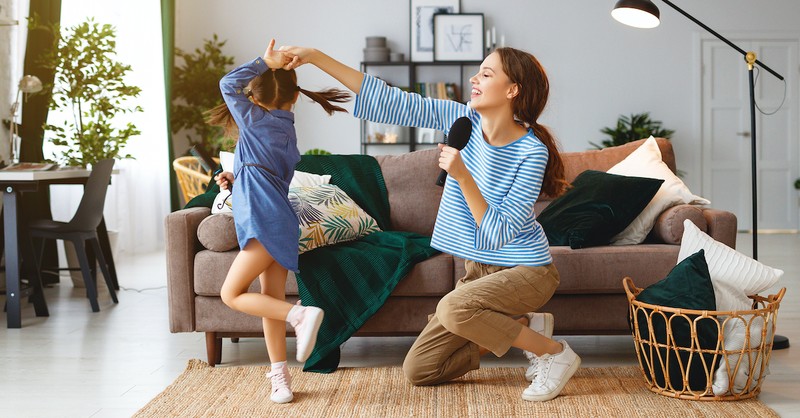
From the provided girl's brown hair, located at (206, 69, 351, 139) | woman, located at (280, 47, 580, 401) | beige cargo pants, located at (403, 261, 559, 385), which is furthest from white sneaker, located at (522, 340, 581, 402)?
girl's brown hair, located at (206, 69, 351, 139)

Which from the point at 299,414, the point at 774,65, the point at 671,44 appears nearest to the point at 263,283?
the point at 299,414

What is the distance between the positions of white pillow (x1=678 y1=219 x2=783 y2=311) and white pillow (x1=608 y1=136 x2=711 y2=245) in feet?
1.37

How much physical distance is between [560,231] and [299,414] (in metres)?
1.25

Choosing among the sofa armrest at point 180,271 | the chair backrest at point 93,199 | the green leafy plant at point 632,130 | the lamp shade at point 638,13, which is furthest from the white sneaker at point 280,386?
the green leafy plant at point 632,130

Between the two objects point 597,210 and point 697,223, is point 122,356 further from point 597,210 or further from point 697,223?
point 697,223

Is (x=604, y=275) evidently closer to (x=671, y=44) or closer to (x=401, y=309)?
(x=401, y=309)

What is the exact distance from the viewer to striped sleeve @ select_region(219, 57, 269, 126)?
2371mm

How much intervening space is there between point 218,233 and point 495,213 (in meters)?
1.06

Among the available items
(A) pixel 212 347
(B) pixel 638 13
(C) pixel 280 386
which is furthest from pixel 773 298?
(A) pixel 212 347

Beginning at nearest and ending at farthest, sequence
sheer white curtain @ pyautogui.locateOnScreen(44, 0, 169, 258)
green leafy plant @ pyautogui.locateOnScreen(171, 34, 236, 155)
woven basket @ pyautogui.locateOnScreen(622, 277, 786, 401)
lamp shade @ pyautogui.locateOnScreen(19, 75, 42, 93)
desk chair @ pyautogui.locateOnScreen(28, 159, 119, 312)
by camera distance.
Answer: woven basket @ pyautogui.locateOnScreen(622, 277, 786, 401) → desk chair @ pyautogui.locateOnScreen(28, 159, 119, 312) → lamp shade @ pyautogui.locateOnScreen(19, 75, 42, 93) → sheer white curtain @ pyautogui.locateOnScreen(44, 0, 169, 258) → green leafy plant @ pyautogui.locateOnScreen(171, 34, 236, 155)

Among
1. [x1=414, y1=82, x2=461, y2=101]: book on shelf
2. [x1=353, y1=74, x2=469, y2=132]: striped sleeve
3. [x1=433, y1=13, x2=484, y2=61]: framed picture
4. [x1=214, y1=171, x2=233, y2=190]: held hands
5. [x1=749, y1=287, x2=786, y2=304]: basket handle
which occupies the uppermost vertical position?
[x1=433, y1=13, x2=484, y2=61]: framed picture

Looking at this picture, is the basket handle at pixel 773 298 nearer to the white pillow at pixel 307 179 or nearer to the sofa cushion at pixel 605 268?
the sofa cushion at pixel 605 268

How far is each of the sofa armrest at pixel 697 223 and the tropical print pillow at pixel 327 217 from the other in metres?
1.10

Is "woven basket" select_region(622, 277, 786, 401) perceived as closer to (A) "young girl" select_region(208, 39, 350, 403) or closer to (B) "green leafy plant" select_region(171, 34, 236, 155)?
(A) "young girl" select_region(208, 39, 350, 403)
